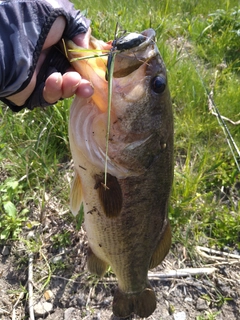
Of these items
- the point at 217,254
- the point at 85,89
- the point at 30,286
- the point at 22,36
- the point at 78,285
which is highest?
the point at 22,36

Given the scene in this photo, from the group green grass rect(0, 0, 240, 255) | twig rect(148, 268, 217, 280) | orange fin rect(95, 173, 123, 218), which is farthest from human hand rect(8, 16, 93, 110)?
twig rect(148, 268, 217, 280)

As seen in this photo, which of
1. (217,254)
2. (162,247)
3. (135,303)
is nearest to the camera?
(162,247)

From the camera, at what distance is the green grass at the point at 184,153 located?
2.95m

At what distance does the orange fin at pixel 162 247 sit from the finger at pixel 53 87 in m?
0.97

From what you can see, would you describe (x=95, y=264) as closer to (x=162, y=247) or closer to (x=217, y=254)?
(x=162, y=247)

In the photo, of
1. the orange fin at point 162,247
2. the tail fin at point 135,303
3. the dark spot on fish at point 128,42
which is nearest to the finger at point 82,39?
the dark spot on fish at point 128,42

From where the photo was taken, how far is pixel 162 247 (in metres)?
2.21

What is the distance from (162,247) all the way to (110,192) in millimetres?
535

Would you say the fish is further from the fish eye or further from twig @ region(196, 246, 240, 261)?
twig @ region(196, 246, 240, 261)

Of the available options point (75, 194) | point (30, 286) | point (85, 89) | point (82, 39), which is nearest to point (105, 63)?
point (85, 89)

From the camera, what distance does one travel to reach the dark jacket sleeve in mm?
1642

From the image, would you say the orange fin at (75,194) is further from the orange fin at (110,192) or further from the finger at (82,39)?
the finger at (82,39)

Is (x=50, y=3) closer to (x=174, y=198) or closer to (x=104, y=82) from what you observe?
(x=104, y=82)

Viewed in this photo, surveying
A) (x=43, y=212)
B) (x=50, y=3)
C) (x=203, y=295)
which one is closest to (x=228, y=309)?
(x=203, y=295)
